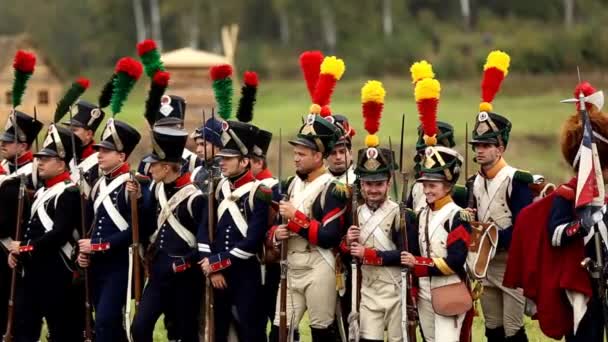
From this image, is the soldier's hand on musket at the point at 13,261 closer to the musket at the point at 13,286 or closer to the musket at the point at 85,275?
the musket at the point at 13,286

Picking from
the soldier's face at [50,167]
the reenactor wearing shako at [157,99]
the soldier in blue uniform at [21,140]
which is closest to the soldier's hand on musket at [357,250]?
the reenactor wearing shako at [157,99]

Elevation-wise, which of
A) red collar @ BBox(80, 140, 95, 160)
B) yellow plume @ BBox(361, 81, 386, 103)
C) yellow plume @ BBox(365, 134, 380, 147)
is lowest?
red collar @ BBox(80, 140, 95, 160)

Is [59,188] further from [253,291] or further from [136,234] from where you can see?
[253,291]

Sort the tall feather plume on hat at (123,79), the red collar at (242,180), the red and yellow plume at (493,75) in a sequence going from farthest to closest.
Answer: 1. the tall feather plume on hat at (123,79)
2. the red and yellow plume at (493,75)
3. the red collar at (242,180)

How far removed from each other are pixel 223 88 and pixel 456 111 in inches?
1008

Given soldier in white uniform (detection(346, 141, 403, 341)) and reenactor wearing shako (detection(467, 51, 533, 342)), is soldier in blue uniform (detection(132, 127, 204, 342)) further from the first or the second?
reenactor wearing shako (detection(467, 51, 533, 342))

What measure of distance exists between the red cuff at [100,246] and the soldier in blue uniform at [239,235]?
78cm

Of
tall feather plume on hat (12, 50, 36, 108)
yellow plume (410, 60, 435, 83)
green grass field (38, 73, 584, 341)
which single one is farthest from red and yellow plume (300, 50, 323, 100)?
green grass field (38, 73, 584, 341)

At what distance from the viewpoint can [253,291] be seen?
10.9 metres

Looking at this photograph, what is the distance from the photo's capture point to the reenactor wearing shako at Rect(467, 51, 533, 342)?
35.5 feet

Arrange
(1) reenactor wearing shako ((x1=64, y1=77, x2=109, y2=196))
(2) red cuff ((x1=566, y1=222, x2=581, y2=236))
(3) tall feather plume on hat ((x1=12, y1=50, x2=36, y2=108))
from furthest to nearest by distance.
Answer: (1) reenactor wearing shako ((x1=64, y1=77, x2=109, y2=196))
(3) tall feather plume on hat ((x1=12, y1=50, x2=36, y2=108))
(2) red cuff ((x1=566, y1=222, x2=581, y2=236))

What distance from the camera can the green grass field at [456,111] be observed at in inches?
1143

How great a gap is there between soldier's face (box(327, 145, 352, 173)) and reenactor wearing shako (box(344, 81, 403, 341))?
2.76 ft

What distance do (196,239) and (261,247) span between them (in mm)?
530
